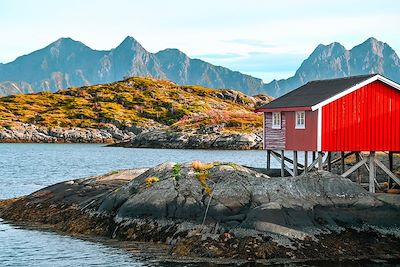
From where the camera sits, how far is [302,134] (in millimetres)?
38188

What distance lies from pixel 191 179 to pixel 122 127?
139 meters

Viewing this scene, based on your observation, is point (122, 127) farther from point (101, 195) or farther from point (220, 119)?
point (101, 195)

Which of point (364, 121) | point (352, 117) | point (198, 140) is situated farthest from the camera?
point (198, 140)

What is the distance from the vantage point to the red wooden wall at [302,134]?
36.7 metres

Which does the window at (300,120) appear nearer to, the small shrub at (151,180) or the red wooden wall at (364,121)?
the red wooden wall at (364,121)

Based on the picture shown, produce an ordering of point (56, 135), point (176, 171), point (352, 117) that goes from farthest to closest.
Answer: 1. point (56, 135)
2. point (352, 117)
3. point (176, 171)

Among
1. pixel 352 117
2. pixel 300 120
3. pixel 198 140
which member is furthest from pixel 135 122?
pixel 352 117

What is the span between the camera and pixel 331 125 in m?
36.5

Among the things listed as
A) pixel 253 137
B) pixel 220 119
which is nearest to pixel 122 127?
pixel 220 119

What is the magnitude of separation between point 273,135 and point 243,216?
14048mm

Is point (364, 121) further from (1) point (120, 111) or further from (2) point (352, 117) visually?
(1) point (120, 111)

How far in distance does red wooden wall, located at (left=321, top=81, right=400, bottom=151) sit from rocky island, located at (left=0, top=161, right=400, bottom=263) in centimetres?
560

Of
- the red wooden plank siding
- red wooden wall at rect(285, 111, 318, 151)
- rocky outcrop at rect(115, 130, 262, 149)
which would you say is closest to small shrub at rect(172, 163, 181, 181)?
red wooden wall at rect(285, 111, 318, 151)

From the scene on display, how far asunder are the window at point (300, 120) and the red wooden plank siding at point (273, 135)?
1820 millimetres
